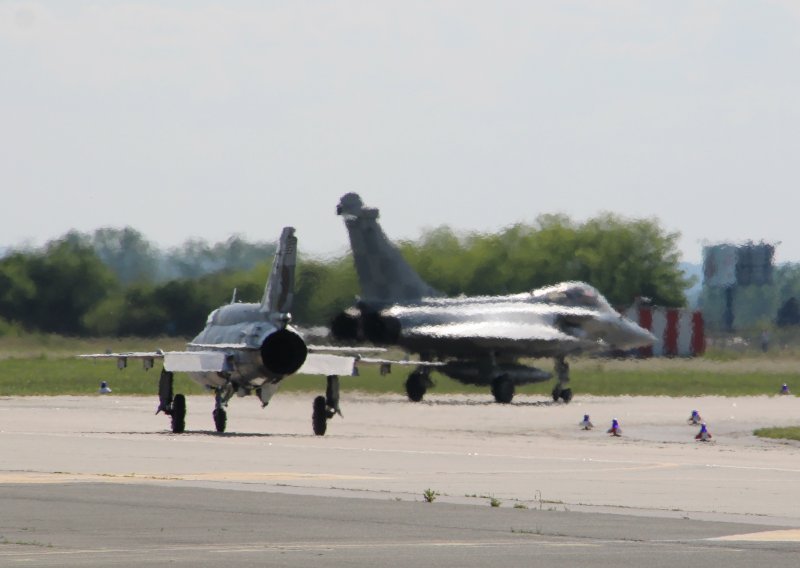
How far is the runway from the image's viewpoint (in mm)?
16578

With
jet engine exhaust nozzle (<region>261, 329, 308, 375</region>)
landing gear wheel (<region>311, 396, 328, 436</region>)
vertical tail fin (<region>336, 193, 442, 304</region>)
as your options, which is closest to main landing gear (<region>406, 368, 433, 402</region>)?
vertical tail fin (<region>336, 193, 442, 304</region>)

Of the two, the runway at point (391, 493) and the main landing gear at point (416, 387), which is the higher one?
the main landing gear at point (416, 387)

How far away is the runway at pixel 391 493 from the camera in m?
16.6

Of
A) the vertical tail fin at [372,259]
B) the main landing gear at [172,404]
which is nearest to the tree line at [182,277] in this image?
the vertical tail fin at [372,259]

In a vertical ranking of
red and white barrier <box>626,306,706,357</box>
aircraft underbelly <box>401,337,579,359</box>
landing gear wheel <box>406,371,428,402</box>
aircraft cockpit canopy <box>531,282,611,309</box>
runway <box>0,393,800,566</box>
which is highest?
red and white barrier <box>626,306,706,357</box>

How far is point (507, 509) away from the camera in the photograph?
21219 mm

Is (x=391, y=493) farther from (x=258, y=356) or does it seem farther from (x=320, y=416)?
(x=320, y=416)

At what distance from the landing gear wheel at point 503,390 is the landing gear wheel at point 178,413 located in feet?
60.9

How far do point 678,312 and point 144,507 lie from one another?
7707cm

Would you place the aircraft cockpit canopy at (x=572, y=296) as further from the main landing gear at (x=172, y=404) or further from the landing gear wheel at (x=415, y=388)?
the main landing gear at (x=172, y=404)

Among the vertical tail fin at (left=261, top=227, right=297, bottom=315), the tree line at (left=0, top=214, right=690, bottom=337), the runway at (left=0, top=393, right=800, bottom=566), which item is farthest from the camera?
the tree line at (left=0, top=214, right=690, bottom=337)

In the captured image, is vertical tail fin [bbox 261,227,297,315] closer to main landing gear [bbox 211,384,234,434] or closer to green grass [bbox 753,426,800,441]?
main landing gear [bbox 211,384,234,434]

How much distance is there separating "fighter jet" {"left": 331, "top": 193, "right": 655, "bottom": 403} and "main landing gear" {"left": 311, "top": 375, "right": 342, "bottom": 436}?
57.5ft

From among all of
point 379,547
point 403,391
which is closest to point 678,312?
point 403,391
